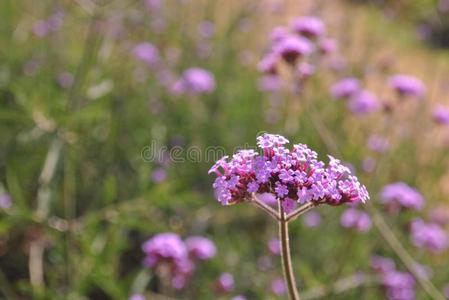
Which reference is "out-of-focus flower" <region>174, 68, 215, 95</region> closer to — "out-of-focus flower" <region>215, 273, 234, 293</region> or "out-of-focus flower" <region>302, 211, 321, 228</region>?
"out-of-focus flower" <region>302, 211, 321, 228</region>

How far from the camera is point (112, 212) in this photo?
2033 millimetres

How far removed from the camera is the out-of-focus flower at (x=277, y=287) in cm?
235

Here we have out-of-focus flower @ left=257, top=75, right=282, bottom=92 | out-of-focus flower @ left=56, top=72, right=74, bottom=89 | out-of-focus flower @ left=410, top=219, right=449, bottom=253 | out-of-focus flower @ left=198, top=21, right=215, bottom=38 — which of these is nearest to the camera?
out-of-focus flower @ left=410, top=219, right=449, bottom=253

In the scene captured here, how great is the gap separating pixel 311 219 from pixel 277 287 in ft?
2.27

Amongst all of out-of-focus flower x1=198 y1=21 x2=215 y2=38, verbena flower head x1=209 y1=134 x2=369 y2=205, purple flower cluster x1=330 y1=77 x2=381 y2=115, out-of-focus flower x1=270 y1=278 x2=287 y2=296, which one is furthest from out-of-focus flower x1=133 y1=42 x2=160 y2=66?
verbena flower head x1=209 y1=134 x2=369 y2=205

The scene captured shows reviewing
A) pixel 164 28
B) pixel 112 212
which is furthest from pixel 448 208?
pixel 112 212

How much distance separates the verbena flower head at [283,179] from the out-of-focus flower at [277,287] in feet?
4.59

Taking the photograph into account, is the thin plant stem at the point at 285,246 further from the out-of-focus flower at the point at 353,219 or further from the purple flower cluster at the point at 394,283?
the purple flower cluster at the point at 394,283

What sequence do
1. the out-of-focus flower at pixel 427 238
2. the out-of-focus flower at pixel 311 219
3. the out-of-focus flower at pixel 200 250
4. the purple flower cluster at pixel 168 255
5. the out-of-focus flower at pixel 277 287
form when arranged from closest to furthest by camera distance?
the purple flower cluster at pixel 168 255, the out-of-focus flower at pixel 200 250, the out-of-focus flower at pixel 277 287, the out-of-focus flower at pixel 427 238, the out-of-focus flower at pixel 311 219

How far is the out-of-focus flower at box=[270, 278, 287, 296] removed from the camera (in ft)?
7.70

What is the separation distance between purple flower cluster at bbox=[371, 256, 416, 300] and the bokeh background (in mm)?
11

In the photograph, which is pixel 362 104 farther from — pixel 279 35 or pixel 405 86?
pixel 279 35

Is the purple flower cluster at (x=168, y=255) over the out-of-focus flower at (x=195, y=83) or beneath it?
beneath

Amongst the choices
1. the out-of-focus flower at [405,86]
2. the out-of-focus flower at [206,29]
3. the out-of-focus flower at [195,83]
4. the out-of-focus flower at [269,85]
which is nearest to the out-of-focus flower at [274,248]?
the out-of-focus flower at [405,86]
